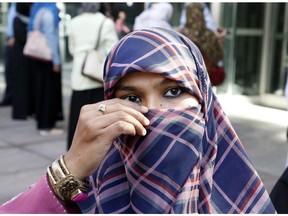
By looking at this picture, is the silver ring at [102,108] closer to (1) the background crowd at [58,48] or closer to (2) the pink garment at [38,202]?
(2) the pink garment at [38,202]

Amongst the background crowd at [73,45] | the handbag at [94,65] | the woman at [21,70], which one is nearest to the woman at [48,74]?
the background crowd at [73,45]

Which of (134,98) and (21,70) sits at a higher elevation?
(134,98)

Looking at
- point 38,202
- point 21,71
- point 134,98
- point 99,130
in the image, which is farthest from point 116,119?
point 21,71

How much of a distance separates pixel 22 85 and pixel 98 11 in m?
2.50

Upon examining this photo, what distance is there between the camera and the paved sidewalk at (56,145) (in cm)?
485

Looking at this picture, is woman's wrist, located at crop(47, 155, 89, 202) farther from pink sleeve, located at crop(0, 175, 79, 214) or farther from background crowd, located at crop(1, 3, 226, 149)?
background crowd, located at crop(1, 3, 226, 149)

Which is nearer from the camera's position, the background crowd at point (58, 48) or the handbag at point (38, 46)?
the background crowd at point (58, 48)

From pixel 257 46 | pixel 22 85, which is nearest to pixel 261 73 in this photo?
pixel 257 46

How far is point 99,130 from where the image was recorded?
1.25 metres

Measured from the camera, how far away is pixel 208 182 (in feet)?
4.63

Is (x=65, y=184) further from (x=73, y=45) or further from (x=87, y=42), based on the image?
(x=73, y=45)

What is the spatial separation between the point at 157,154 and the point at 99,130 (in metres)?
0.21

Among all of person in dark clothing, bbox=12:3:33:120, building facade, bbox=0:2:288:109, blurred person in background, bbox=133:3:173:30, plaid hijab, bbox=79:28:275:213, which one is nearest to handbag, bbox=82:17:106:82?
blurred person in background, bbox=133:3:173:30

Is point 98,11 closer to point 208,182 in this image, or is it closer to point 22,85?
point 22,85
